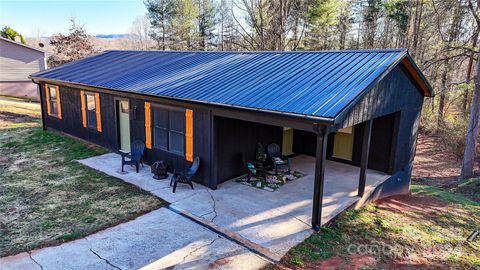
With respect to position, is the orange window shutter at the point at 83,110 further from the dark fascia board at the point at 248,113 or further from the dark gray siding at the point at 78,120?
the dark fascia board at the point at 248,113

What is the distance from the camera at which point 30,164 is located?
9758mm

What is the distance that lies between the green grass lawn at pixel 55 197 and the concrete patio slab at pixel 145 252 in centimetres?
35

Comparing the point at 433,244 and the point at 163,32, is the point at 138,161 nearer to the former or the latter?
the point at 433,244

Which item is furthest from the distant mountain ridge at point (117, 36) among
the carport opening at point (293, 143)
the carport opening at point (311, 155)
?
the carport opening at point (311, 155)

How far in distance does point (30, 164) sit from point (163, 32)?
76.1 ft

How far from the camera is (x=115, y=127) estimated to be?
34.6ft

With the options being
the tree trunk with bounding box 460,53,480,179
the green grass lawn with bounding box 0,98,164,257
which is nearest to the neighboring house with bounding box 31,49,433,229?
the green grass lawn with bounding box 0,98,164,257

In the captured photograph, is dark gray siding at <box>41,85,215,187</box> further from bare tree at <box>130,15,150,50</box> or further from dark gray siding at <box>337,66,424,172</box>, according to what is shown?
bare tree at <box>130,15,150,50</box>

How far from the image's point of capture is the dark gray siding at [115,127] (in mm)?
7906

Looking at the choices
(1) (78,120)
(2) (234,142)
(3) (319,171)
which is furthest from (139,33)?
(3) (319,171)

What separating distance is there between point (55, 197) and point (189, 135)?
10.9 ft

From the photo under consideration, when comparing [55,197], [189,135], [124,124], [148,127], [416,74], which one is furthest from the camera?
[124,124]

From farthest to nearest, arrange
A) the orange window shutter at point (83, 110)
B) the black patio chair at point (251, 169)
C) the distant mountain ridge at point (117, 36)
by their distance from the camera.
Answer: the distant mountain ridge at point (117, 36)
the orange window shutter at point (83, 110)
the black patio chair at point (251, 169)

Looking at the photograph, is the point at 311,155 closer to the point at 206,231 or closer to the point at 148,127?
the point at 148,127
